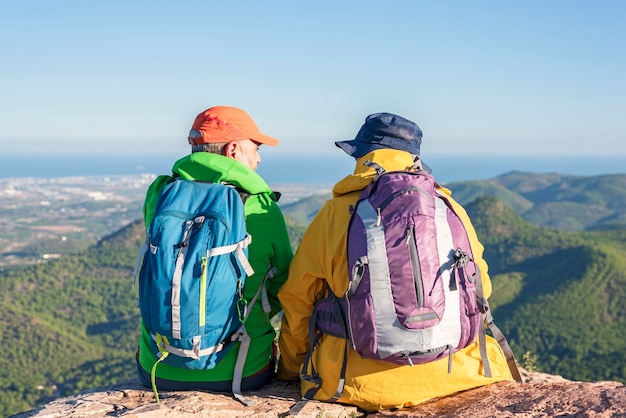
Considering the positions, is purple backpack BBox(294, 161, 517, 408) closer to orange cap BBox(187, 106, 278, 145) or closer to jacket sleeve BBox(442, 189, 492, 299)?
jacket sleeve BBox(442, 189, 492, 299)

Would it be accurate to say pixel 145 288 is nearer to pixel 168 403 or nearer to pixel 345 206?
pixel 168 403

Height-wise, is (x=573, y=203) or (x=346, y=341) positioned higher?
(x=346, y=341)

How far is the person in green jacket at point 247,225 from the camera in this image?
12.1 feet

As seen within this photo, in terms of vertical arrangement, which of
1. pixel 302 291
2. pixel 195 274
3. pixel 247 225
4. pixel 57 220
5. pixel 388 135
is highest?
pixel 388 135

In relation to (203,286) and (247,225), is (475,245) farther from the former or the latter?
(203,286)

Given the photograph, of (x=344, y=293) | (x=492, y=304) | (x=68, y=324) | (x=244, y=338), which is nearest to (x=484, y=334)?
(x=344, y=293)

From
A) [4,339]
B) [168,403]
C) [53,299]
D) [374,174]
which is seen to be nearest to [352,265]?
[374,174]

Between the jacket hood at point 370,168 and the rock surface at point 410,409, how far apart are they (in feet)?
4.54

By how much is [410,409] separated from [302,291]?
100cm

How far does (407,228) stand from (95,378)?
51.2m

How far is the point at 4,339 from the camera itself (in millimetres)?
61812

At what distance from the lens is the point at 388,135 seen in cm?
371

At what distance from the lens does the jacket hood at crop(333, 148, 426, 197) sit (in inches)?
136

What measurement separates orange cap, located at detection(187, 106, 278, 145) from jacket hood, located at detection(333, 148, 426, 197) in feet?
2.47
